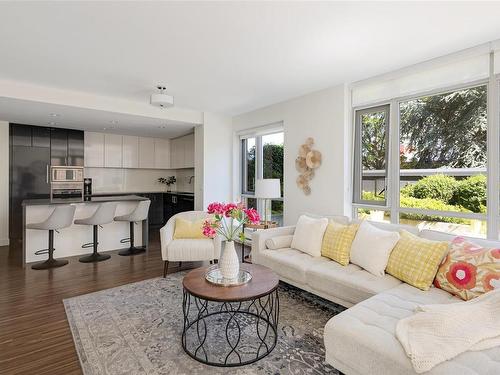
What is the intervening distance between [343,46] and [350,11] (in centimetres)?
60

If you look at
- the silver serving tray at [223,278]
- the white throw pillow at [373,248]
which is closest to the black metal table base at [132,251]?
the silver serving tray at [223,278]

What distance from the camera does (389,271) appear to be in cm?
250

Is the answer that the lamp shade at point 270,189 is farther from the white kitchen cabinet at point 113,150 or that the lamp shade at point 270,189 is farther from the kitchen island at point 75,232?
the white kitchen cabinet at point 113,150

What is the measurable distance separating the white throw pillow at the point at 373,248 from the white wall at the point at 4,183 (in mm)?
6274

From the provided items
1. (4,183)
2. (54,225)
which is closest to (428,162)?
(54,225)

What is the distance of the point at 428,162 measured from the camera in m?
3.21

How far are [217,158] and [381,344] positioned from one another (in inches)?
178

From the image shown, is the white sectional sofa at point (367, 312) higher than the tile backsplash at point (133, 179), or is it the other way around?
the tile backsplash at point (133, 179)

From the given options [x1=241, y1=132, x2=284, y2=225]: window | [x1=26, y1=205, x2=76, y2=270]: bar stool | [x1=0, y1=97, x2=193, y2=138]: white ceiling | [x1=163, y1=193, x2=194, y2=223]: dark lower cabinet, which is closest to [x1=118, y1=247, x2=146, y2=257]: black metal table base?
[x1=26, y1=205, x2=76, y2=270]: bar stool

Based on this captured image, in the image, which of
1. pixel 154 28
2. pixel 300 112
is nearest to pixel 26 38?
pixel 154 28

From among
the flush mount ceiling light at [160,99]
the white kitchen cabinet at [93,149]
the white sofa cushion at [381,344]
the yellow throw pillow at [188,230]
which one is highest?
the flush mount ceiling light at [160,99]

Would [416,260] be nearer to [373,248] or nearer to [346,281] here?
[373,248]

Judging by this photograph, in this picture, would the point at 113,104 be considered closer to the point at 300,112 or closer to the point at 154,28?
the point at 154,28

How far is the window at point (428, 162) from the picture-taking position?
9.38ft
